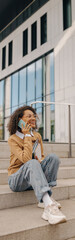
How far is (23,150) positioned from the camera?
2512 millimetres

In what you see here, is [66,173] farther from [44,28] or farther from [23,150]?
[44,28]

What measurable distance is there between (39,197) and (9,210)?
0.49 metres

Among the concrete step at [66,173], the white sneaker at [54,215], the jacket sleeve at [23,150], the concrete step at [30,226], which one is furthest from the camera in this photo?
the concrete step at [66,173]

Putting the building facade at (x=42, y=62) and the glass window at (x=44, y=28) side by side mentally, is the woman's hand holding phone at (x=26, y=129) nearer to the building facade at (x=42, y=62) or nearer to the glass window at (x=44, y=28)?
the building facade at (x=42, y=62)

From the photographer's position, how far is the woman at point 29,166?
212 centimetres

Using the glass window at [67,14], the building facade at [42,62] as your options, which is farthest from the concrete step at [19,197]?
the glass window at [67,14]

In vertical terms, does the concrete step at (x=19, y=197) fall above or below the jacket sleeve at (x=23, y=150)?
below

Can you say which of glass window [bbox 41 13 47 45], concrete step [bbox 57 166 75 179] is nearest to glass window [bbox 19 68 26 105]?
glass window [bbox 41 13 47 45]

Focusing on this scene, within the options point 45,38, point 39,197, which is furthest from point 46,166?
point 45,38

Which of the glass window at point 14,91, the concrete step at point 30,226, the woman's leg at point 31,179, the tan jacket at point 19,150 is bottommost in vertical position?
the concrete step at point 30,226

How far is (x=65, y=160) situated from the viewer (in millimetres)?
4332

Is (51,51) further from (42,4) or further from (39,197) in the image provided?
(39,197)

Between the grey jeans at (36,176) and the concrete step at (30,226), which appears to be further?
the grey jeans at (36,176)

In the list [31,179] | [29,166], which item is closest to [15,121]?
[29,166]
